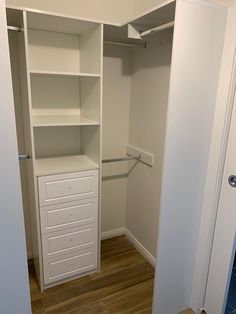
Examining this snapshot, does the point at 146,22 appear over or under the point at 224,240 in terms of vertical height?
over

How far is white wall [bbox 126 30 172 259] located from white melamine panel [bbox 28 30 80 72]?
592mm

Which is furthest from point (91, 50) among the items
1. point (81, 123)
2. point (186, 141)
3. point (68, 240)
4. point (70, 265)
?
point (70, 265)

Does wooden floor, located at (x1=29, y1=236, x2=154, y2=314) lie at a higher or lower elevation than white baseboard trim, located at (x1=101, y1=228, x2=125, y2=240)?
lower

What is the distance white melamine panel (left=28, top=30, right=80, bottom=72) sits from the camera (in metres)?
1.92

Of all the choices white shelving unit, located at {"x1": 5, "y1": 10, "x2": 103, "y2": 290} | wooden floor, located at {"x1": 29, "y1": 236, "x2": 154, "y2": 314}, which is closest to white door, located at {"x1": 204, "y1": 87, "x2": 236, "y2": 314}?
wooden floor, located at {"x1": 29, "y1": 236, "x2": 154, "y2": 314}

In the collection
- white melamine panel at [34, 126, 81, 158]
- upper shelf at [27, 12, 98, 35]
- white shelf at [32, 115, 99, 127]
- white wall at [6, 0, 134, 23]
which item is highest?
white wall at [6, 0, 134, 23]

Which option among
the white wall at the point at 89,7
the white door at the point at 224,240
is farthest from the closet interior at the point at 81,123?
the white door at the point at 224,240

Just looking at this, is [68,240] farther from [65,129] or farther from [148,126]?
[148,126]

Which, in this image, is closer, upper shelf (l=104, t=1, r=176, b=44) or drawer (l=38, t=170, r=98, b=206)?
upper shelf (l=104, t=1, r=176, b=44)

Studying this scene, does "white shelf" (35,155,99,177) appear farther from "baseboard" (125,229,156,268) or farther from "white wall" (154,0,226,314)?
"baseboard" (125,229,156,268)

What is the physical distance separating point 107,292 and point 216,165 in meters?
1.37

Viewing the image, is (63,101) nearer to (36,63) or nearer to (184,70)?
(36,63)

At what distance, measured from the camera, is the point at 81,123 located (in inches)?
73.2

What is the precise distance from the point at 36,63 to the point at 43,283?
5.78ft
